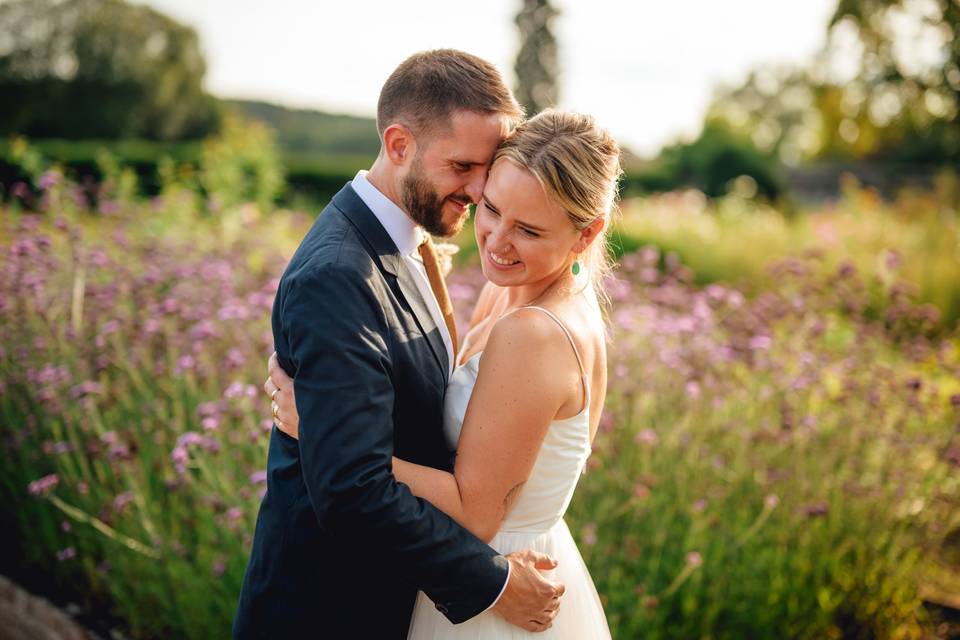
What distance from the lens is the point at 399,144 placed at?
2055 millimetres

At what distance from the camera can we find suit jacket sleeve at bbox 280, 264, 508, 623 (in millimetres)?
1615

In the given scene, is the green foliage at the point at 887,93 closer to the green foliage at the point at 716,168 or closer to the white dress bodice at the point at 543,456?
the green foliage at the point at 716,168

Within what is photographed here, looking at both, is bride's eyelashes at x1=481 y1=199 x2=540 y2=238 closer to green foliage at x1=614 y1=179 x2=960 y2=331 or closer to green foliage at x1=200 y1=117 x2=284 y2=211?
green foliage at x1=614 y1=179 x2=960 y2=331

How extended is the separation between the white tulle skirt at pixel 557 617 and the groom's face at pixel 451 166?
915mm

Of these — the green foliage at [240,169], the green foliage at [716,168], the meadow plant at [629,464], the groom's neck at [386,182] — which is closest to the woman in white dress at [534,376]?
the groom's neck at [386,182]

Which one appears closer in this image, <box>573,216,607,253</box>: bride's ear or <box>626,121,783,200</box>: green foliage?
<box>573,216,607,253</box>: bride's ear

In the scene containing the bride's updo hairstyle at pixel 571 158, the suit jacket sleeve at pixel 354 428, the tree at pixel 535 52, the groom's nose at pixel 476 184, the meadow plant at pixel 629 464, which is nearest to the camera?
the suit jacket sleeve at pixel 354 428

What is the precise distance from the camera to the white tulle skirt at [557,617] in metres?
2.04

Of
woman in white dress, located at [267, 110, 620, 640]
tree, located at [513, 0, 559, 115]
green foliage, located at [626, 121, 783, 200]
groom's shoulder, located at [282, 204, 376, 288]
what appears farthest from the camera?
green foliage, located at [626, 121, 783, 200]

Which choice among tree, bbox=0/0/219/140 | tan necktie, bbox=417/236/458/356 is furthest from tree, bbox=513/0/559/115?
tree, bbox=0/0/219/140

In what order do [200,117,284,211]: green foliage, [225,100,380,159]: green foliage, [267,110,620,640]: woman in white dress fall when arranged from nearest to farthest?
[267,110,620,640]: woman in white dress → [200,117,284,211]: green foliage → [225,100,380,159]: green foliage

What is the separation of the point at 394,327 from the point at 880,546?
295 centimetres

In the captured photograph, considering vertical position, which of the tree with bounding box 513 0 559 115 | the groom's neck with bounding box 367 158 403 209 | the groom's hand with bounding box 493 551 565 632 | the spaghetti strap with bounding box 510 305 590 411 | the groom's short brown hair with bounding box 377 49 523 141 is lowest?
the groom's hand with bounding box 493 551 565 632

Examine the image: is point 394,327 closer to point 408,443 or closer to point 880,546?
point 408,443
